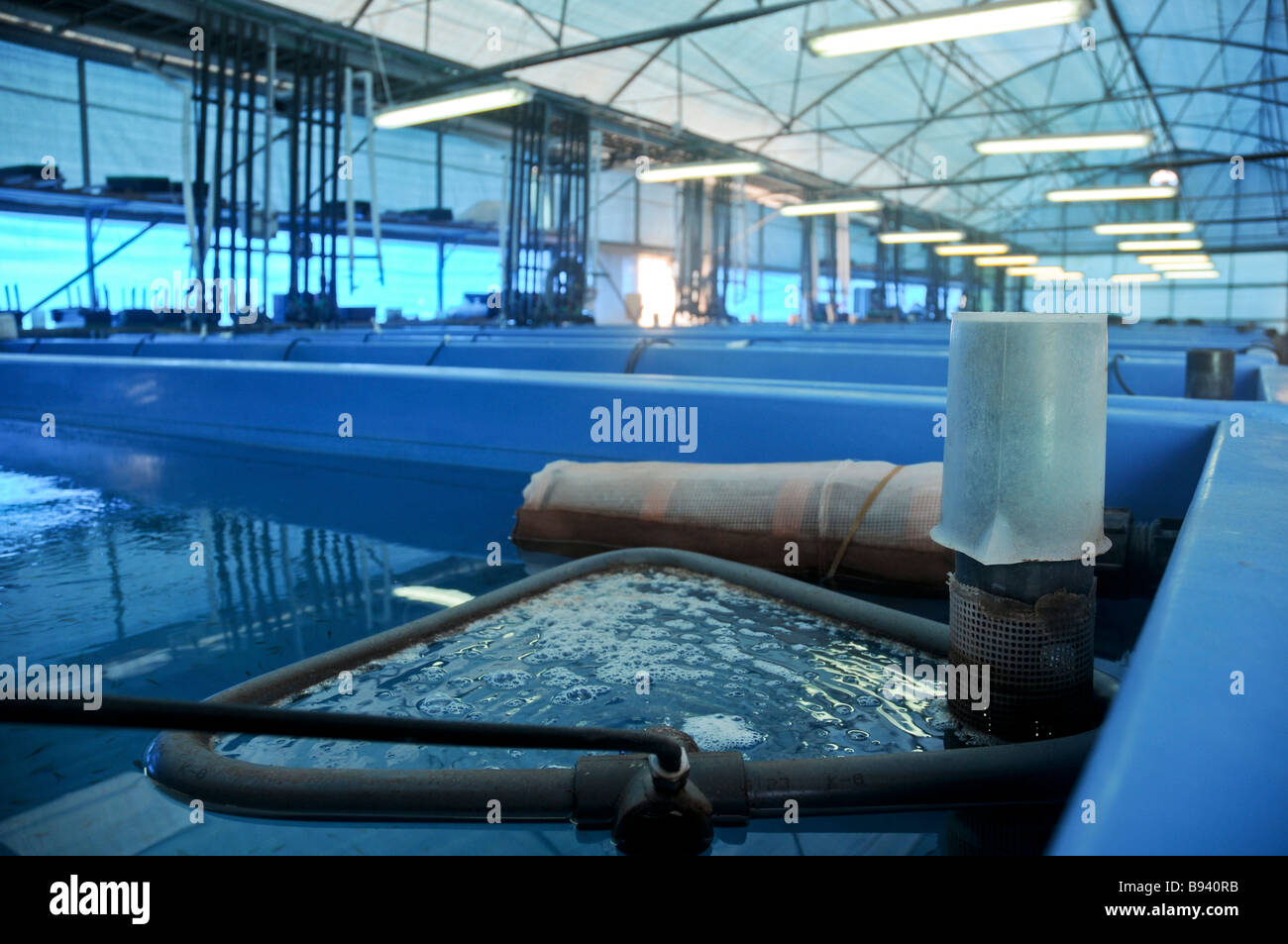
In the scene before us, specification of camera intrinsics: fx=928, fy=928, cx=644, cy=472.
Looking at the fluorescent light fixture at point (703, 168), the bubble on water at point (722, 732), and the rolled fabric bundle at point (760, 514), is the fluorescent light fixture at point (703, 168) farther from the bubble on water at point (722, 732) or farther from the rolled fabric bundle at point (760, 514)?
the bubble on water at point (722, 732)

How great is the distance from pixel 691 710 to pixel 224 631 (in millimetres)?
894

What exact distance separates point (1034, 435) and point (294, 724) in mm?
777

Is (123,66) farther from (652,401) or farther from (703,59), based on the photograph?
(652,401)

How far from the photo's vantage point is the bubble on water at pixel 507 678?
131 cm

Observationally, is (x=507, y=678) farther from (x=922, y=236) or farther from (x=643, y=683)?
(x=922, y=236)

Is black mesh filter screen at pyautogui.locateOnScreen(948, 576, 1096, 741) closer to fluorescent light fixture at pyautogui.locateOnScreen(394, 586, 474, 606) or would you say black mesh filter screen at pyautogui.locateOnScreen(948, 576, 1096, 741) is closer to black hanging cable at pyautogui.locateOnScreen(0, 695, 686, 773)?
black hanging cable at pyautogui.locateOnScreen(0, 695, 686, 773)

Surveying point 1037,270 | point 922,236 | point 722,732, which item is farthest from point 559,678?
point 1037,270

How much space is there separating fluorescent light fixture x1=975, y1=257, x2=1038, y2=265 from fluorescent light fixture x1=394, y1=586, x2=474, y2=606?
82.2 feet

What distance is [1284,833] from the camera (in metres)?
0.45

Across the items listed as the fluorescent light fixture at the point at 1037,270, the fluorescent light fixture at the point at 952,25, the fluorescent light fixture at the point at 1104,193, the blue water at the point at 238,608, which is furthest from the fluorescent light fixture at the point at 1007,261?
the blue water at the point at 238,608

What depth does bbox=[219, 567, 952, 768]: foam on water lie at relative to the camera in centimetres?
112

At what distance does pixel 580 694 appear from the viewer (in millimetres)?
1262

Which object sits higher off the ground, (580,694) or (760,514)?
(760,514)

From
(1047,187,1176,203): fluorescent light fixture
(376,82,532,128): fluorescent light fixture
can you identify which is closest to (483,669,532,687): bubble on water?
(376,82,532,128): fluorescent light fixture
